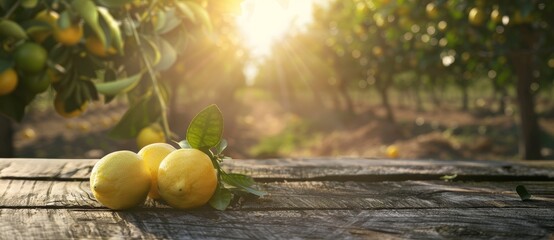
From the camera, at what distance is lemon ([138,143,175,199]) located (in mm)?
1373

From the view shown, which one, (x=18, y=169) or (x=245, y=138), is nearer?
(x=18, y=169)

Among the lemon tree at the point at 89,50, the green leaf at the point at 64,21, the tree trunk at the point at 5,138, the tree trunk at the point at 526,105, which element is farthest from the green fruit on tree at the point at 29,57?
the tree trunk at the point at 526,105

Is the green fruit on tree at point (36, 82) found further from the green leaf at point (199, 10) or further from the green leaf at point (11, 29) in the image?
the green leaf at point (199, 10)

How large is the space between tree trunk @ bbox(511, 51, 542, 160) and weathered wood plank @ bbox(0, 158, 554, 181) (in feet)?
11.5

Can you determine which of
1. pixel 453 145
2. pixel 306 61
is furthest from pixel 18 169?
pixel 306 61

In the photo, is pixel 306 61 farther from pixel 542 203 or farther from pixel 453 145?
pixel 542 203

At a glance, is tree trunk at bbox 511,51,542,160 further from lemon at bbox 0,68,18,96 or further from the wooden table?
lemon at bbox 0,68,18,96

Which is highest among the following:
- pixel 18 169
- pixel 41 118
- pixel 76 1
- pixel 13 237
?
pixel 76 1

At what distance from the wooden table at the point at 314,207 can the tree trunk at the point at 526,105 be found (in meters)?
3.81

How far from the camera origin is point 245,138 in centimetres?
1542

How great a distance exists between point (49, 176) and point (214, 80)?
12589 millimetres

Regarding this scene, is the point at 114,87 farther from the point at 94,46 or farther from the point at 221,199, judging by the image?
the point at 221,199

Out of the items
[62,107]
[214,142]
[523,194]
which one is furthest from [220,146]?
[523,194]

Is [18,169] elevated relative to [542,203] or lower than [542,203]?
lower
